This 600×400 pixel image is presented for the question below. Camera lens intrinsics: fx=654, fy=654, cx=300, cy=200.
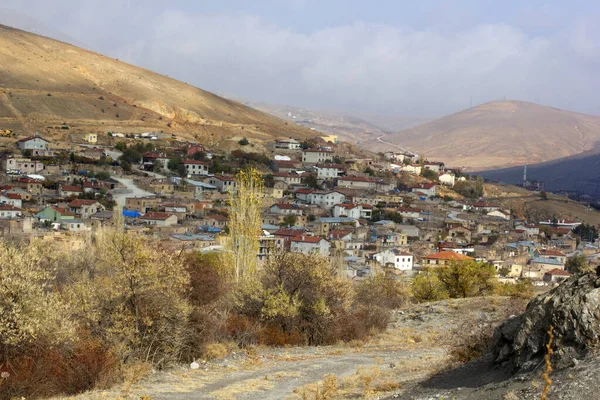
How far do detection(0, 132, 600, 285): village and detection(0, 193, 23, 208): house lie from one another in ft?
0.53

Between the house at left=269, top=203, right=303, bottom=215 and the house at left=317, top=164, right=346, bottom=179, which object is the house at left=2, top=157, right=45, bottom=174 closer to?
the house at left=269, top=203, right=303, bottom=215

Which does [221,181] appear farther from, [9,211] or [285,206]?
[9,211]

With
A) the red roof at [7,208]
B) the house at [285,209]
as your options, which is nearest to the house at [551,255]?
the house at [285,209]

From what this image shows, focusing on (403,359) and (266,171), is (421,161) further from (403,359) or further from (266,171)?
(403,359)

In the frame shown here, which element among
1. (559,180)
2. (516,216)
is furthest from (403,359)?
(559,180)

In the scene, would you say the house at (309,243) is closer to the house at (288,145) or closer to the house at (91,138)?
the house at (91,138)

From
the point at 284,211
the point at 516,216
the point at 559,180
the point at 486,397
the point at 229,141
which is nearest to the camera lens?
the point at 486,397

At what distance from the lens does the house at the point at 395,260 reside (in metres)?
55.2

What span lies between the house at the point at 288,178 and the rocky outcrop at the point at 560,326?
7288 centimetres

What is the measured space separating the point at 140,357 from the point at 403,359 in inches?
246

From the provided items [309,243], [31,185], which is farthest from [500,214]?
[31,185]

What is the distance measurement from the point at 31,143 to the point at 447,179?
62.8m

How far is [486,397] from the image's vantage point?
886 centimetres

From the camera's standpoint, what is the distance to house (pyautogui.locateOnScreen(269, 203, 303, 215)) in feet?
225
